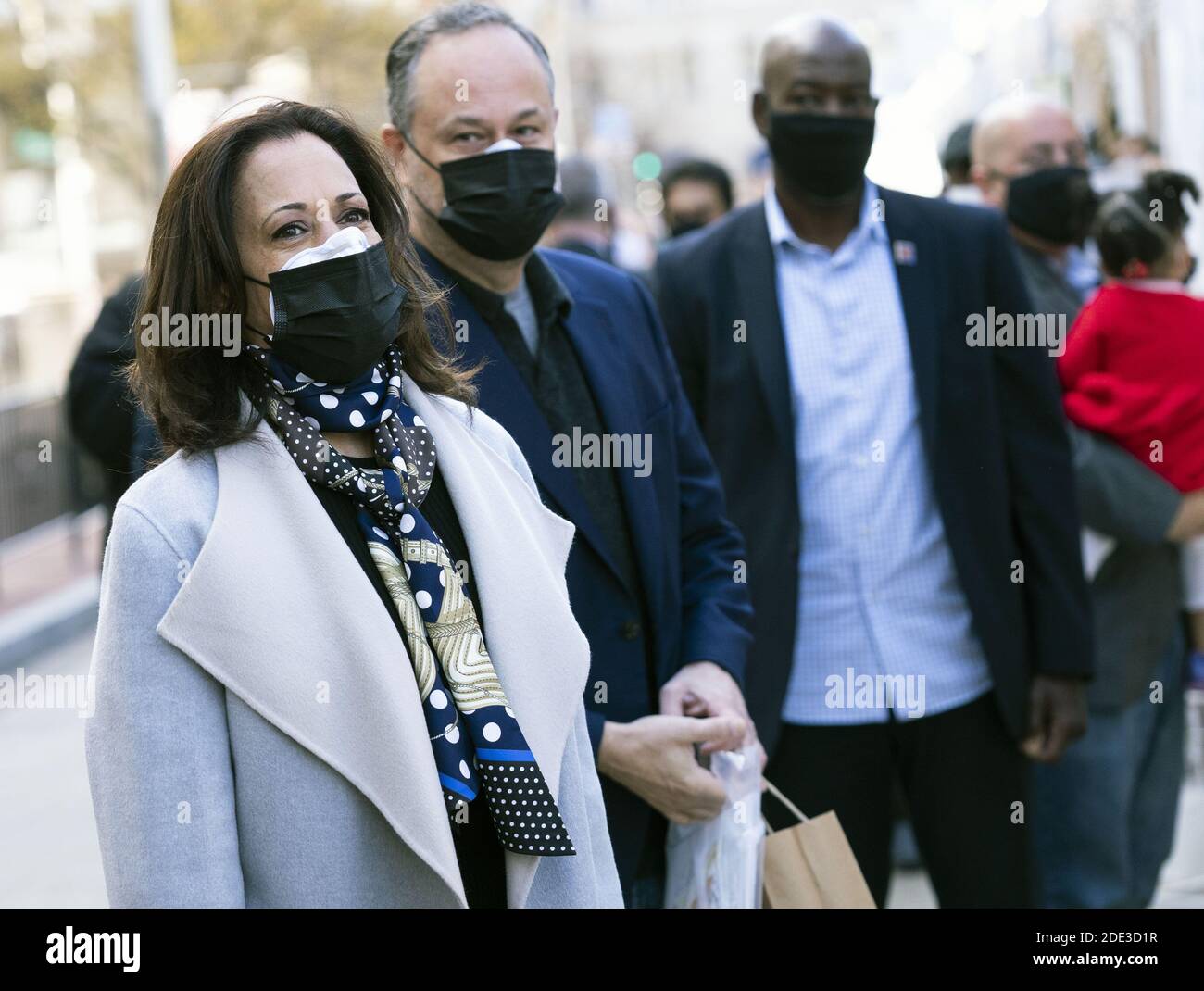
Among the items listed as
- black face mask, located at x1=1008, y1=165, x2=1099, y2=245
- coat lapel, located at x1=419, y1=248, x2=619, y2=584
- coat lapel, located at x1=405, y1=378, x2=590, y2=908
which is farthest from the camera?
black face mask, located at x1=1008, y1=165, x2=1099, y2=245

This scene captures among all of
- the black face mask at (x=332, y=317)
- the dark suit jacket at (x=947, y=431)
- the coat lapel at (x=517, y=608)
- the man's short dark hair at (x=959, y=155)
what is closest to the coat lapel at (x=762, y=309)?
the dark suit jacket at (x=947, y=431)

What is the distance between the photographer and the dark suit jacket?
3.64 meters

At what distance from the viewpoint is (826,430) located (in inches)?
144

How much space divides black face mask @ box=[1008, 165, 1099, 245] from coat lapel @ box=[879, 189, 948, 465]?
124 centimetres

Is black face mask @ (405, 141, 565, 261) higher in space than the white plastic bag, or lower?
higher

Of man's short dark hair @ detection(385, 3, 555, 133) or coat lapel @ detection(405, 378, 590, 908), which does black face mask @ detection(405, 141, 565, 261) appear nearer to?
man's short dark hair @ detection(385, 3, 555, 133)

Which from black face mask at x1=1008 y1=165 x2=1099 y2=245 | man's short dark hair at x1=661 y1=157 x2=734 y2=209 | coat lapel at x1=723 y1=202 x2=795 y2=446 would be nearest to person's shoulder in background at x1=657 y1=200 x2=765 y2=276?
coat lapel at x1=723 y1=202 x2=795 y2=446

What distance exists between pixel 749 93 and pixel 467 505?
228cm

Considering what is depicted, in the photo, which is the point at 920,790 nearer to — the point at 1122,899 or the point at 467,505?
the point at 1122,899

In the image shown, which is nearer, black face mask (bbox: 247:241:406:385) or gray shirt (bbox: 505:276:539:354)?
black face mask (bbox: 247:241:406:385)

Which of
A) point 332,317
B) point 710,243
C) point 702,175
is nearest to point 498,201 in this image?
point 332,317

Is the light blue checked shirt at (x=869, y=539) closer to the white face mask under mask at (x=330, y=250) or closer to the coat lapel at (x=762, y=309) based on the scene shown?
the coat lapel at (x=762, y=309)
